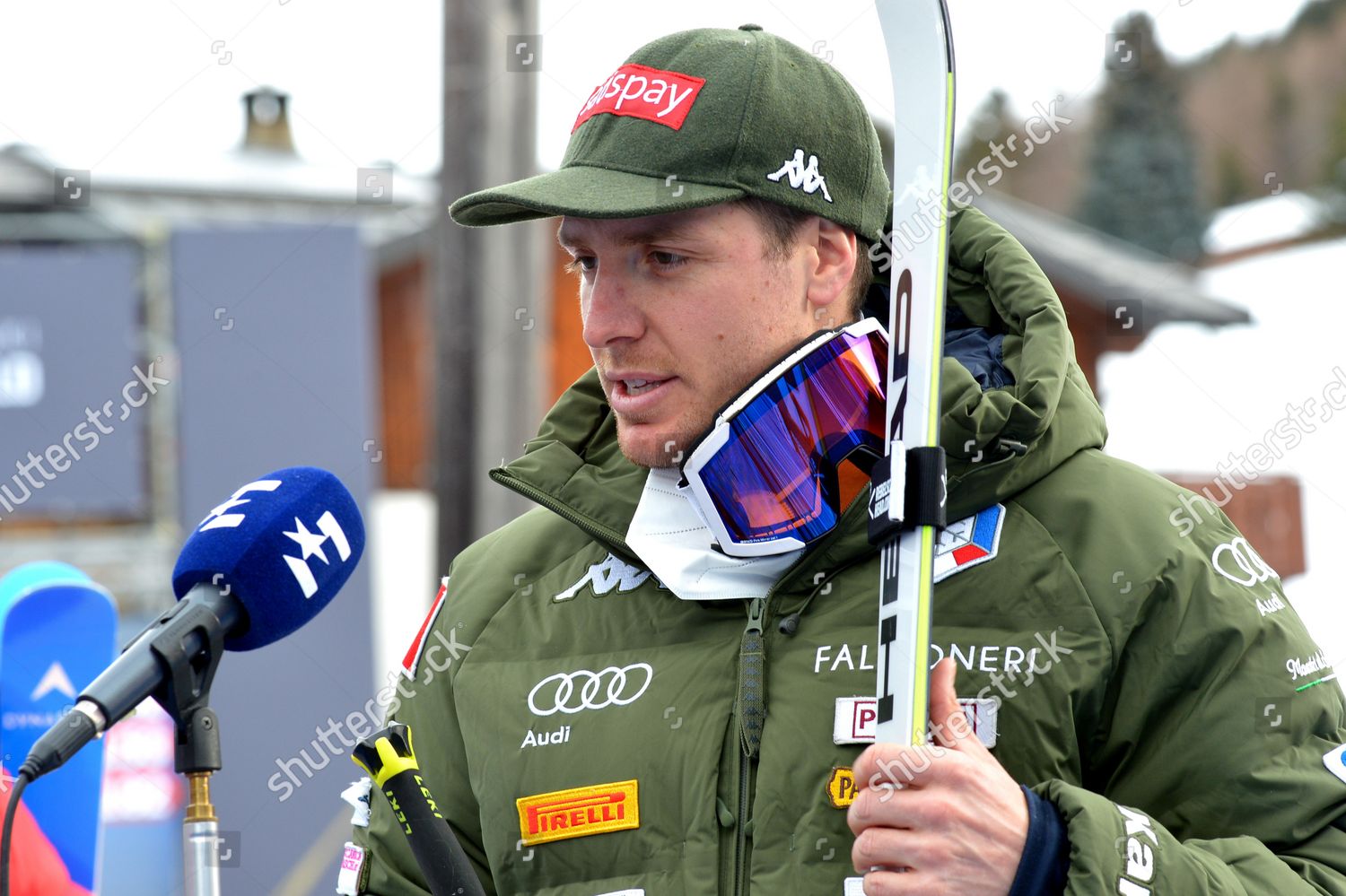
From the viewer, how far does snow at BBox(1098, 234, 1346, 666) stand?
23.0ft

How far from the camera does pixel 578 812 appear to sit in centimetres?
173

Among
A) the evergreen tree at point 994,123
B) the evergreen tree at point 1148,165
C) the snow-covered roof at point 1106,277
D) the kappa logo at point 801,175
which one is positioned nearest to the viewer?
the kappa logo at point 801,175

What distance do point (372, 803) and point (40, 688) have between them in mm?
890

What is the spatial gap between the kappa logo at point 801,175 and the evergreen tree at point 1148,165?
18054mm

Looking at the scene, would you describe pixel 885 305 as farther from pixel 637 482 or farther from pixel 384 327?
pixel 384 327

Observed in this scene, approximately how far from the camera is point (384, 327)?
37.6 ft

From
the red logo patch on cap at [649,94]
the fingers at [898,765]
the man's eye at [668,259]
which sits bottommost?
the fingers at [898,765]

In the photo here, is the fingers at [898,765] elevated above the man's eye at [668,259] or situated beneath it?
situated beneath

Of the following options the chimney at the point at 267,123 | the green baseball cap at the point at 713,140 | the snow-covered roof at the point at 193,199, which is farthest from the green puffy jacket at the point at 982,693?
the chimney at the point at 267,123

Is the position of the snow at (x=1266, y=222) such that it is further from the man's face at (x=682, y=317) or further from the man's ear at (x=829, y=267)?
the man's face at (x=682, y=317)

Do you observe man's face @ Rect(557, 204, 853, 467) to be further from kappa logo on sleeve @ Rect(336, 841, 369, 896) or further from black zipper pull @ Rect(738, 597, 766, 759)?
kappa logo on sleeve @ Rect(336, 841, 369, 896)

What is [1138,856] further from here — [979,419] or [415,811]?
[415,811]

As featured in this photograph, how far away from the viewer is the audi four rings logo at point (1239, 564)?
161 centimetres

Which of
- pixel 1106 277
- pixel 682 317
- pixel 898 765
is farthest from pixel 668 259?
pixel 1106 277
